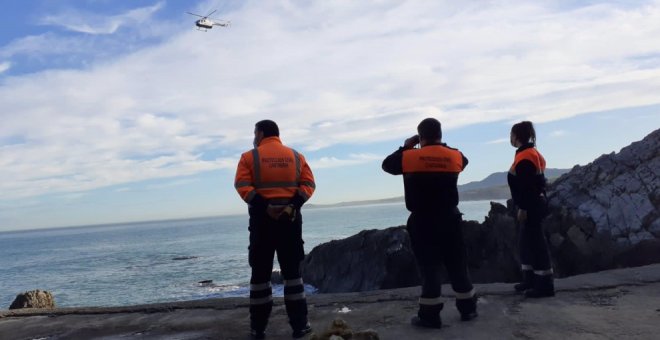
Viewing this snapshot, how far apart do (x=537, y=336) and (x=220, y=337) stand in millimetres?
3338

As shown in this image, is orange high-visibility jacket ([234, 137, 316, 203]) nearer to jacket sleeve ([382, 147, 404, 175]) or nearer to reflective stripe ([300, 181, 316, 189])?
reflective stripe ([300, 181, 316, 189])

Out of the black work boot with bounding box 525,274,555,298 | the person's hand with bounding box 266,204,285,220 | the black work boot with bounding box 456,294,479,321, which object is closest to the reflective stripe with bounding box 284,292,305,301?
the person's hand with bounding box 266,204,285,220

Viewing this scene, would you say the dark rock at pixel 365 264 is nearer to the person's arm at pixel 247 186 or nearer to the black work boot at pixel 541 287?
the black work boot at pixel 541 287

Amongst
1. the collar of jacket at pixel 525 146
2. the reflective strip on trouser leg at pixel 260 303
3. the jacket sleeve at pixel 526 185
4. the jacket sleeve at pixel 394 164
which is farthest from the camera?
the collar of jacket at pixel 525 146

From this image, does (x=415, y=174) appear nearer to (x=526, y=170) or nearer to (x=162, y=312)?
(x=526, y=170)

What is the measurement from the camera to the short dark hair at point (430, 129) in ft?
18.3

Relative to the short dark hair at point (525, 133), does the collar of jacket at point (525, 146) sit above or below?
below

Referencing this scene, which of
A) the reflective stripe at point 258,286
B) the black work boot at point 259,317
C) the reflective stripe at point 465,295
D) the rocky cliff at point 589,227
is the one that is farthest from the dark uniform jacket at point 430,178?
the rocky cliff at point 589,227

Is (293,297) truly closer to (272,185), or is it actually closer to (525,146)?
(272,185)

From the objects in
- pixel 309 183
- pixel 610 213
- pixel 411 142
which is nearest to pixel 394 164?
pixel 411 142

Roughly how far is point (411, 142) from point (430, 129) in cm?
25

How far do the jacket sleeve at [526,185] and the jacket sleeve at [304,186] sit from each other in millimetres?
2762

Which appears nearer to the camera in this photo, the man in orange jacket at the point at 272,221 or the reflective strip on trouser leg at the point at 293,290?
the man in orange jacket at the point at 272,221

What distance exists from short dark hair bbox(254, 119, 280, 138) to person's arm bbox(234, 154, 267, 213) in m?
0.47
